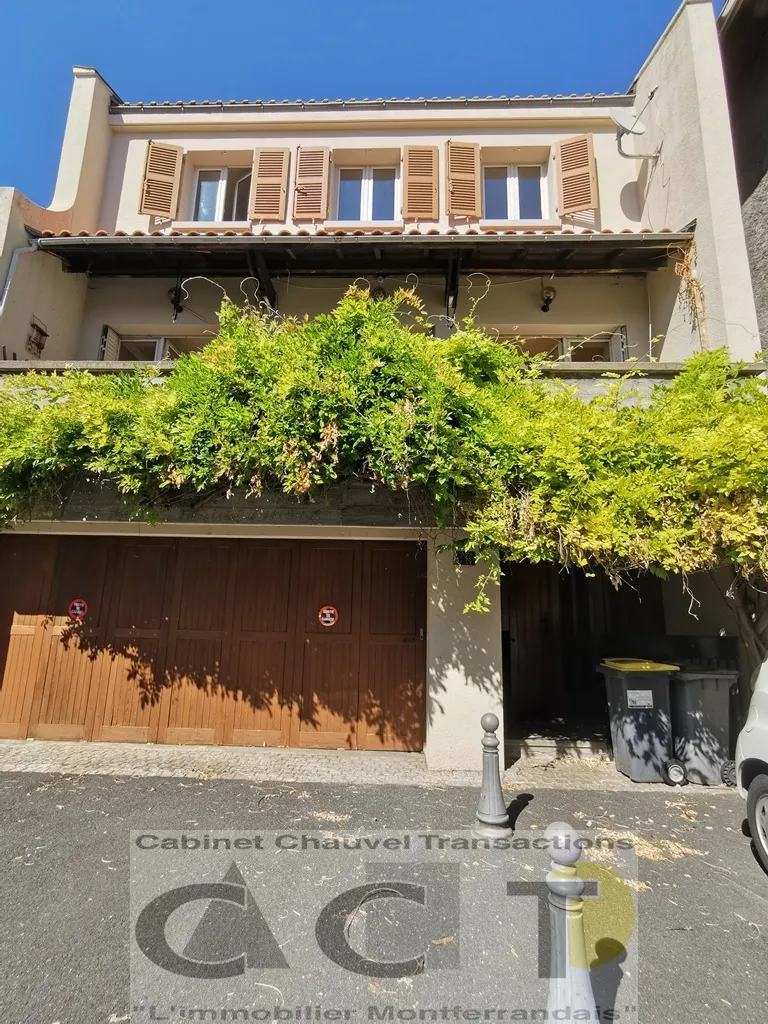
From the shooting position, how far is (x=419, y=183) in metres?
8.55

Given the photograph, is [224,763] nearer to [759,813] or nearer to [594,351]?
[759,813]

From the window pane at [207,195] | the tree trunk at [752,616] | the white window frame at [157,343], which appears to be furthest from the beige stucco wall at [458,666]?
the window pane at [207,195]

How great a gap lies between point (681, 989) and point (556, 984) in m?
1.17

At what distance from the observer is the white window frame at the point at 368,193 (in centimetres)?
896

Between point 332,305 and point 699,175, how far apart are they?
17.8ft

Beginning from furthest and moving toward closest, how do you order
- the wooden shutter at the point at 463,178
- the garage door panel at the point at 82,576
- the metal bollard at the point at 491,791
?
1. the wooden shutter at the point at 463,178
2. the garage door panel at the point at 82,576
3. the metal bollard at the point at 491,791

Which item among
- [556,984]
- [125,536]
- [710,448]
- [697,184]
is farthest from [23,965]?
[697,184]

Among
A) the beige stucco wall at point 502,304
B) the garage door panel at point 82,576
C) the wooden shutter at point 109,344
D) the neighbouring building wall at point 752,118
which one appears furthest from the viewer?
the wooden shutter at point 109,344

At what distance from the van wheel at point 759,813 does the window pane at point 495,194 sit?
8819 millimetres

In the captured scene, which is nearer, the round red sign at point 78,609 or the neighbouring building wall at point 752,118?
the round red sign at point 78,609

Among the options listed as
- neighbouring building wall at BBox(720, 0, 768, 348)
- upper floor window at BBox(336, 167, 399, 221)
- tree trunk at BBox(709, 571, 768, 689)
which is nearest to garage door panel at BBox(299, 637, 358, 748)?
tree trunk at BBox(709, 571, 768, 689)

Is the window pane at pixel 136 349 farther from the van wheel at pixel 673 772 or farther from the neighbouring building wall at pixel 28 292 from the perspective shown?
the van wheel at pixel 673 772

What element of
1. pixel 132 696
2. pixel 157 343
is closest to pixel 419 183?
pixel 157 343

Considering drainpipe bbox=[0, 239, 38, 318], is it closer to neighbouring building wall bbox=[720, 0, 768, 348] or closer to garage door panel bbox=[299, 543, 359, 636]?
garage door panel bbox=[299, 543, 359, 636]
